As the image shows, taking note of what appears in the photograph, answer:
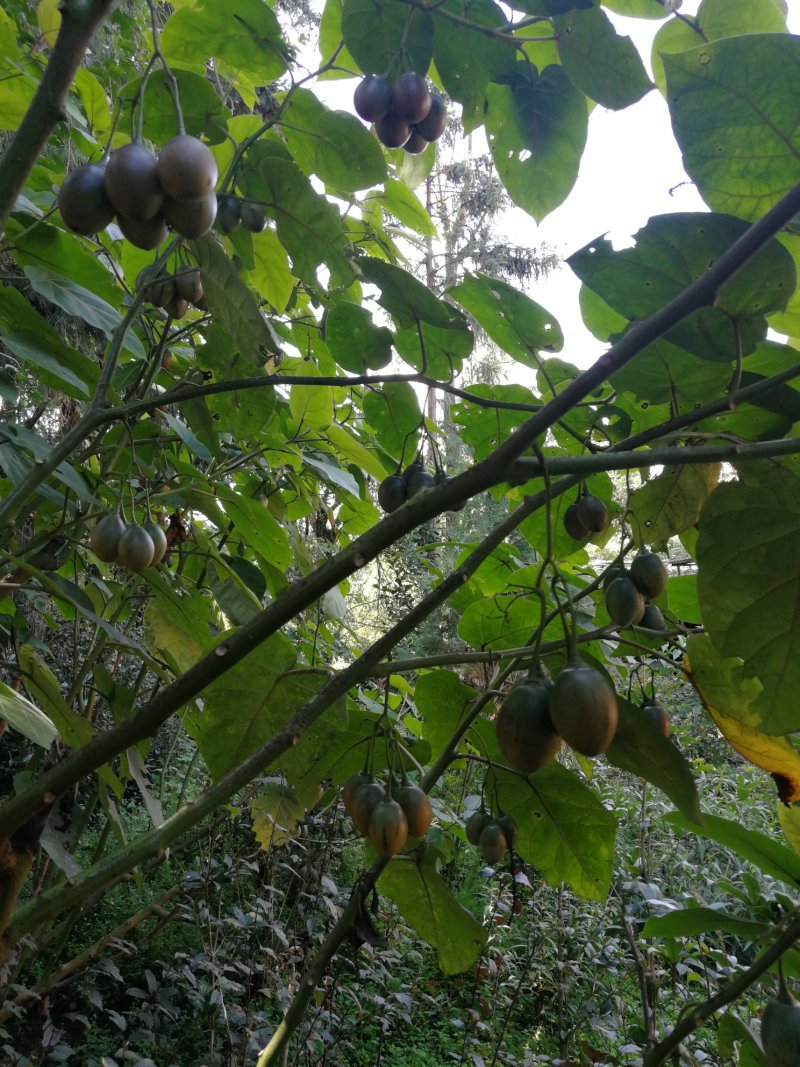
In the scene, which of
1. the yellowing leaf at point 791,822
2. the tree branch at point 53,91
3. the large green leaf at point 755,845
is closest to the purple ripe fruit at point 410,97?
the tree branch at point 53,91

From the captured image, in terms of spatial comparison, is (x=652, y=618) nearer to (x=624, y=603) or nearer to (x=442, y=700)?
(x=624, y=603)

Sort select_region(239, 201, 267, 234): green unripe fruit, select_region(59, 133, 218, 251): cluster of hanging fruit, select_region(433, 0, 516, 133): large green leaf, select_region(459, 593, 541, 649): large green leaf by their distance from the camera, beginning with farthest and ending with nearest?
select_region(459, 593, 541, 649): large green leaf
select_region(239, 201, 267, 234): green unripe fruit
select_region(433, 0, 516, 133): large green leaf
select_region(59, 133, 218, 251): cluster of hanging fruit

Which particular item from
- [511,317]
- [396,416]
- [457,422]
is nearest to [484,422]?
[457,422]

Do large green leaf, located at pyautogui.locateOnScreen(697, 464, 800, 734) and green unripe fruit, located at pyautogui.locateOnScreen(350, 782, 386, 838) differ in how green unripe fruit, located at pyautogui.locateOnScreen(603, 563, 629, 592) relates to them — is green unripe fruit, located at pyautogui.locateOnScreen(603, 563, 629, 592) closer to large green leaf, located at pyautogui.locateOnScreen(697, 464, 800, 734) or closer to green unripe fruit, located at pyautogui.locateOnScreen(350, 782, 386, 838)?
large green leaf, located at pyautogui.locateOnScreen(697, 464, 800, 734)

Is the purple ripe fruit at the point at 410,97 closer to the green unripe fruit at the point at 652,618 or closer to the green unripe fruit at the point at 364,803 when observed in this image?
the green unripe fruit at the point at 652,618

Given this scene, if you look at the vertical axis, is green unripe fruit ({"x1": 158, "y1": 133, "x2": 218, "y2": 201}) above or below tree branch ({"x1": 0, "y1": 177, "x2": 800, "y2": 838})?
above

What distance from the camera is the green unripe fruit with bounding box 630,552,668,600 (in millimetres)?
953

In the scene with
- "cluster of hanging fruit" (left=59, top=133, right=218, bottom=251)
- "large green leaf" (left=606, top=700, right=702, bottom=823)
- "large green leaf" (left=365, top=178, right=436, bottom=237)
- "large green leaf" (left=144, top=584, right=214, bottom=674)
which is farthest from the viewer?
"large green leaf" (left=365, top=178, right=436, bottom=237)

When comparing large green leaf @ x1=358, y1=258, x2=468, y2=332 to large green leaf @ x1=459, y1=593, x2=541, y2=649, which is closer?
large green leaf @ x1=358, y1=258, x2=468, y2=332

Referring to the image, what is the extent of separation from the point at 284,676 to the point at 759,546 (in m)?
0.58

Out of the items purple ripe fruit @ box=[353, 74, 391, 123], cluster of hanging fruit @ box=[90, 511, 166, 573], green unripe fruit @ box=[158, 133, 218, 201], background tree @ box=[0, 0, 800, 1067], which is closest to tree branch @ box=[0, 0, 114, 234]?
background tree @ box=[0, 0, 800, 1067]

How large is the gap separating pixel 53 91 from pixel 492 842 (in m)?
1.00

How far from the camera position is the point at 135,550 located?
130 cm

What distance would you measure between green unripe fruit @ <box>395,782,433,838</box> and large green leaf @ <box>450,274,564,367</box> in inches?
24.0
